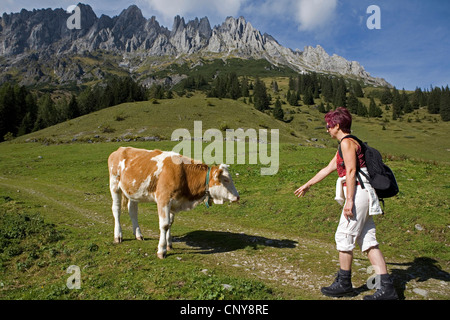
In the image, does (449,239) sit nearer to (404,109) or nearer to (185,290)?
(185,290)

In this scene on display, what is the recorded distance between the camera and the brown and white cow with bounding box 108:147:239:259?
7.68 m

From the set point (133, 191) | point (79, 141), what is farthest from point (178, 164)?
point (79, 141)

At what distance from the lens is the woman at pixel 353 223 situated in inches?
192

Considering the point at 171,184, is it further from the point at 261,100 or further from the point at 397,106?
the point at 397,106

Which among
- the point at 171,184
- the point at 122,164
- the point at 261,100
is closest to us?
the point at 171,184

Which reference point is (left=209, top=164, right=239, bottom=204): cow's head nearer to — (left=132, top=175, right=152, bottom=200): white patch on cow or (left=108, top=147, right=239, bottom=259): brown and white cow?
(left=108, top=147, right=239, bottom=259): brown and white cow

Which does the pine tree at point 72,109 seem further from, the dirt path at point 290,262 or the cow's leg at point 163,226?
the cow's leg at point 163,226

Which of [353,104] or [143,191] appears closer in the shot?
[143,191]

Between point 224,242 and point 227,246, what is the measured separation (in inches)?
18.0

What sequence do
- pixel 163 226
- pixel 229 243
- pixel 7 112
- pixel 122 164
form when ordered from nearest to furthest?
pixel 163 226 → pixel 122 164 → pixel 229 243 → pixel 7 112

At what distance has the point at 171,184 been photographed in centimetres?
767

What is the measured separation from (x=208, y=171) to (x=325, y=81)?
576ft

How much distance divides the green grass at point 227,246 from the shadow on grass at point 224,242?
0.03 metres

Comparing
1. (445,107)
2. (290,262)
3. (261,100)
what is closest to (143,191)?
(290,262)
